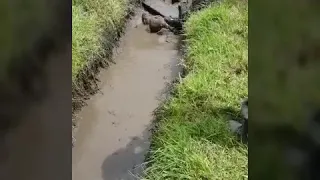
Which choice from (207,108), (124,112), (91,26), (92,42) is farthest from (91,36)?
(207,108)

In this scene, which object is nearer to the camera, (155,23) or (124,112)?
(124,112)

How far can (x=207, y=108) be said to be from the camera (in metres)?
4.20

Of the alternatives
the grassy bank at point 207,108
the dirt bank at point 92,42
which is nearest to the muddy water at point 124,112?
the dirt bank at point 92,42

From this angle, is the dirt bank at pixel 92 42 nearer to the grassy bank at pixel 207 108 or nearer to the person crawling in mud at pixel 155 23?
the person crawling in mud at pixel 155 23

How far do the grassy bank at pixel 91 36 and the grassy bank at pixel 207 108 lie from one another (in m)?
0.89

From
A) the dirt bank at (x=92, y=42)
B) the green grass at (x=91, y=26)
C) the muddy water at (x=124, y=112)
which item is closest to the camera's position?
the muddy water at (x=124, y=112)

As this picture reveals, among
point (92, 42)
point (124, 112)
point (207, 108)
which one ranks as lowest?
point (124, 112)

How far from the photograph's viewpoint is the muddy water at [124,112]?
13.3ft

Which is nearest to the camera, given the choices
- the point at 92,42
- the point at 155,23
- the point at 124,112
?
the point at 124,112

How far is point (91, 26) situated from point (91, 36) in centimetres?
27

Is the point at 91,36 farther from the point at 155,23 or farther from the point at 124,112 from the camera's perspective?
the point at 155,23

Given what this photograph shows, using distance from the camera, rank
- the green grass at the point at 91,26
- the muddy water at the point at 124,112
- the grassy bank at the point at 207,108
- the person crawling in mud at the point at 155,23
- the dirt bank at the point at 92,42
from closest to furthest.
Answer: the grassy bank at the point at 207,108 → the muddy water at the point at 124,112 → the dirt bank at the point at 92,42 → the green grass at the point at 91,26 → the person crawling in mud at the point at 155,23

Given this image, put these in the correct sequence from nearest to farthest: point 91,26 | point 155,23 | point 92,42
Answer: point 92,42, point 91,26, point 155,23

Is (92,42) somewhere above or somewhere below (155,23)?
above
